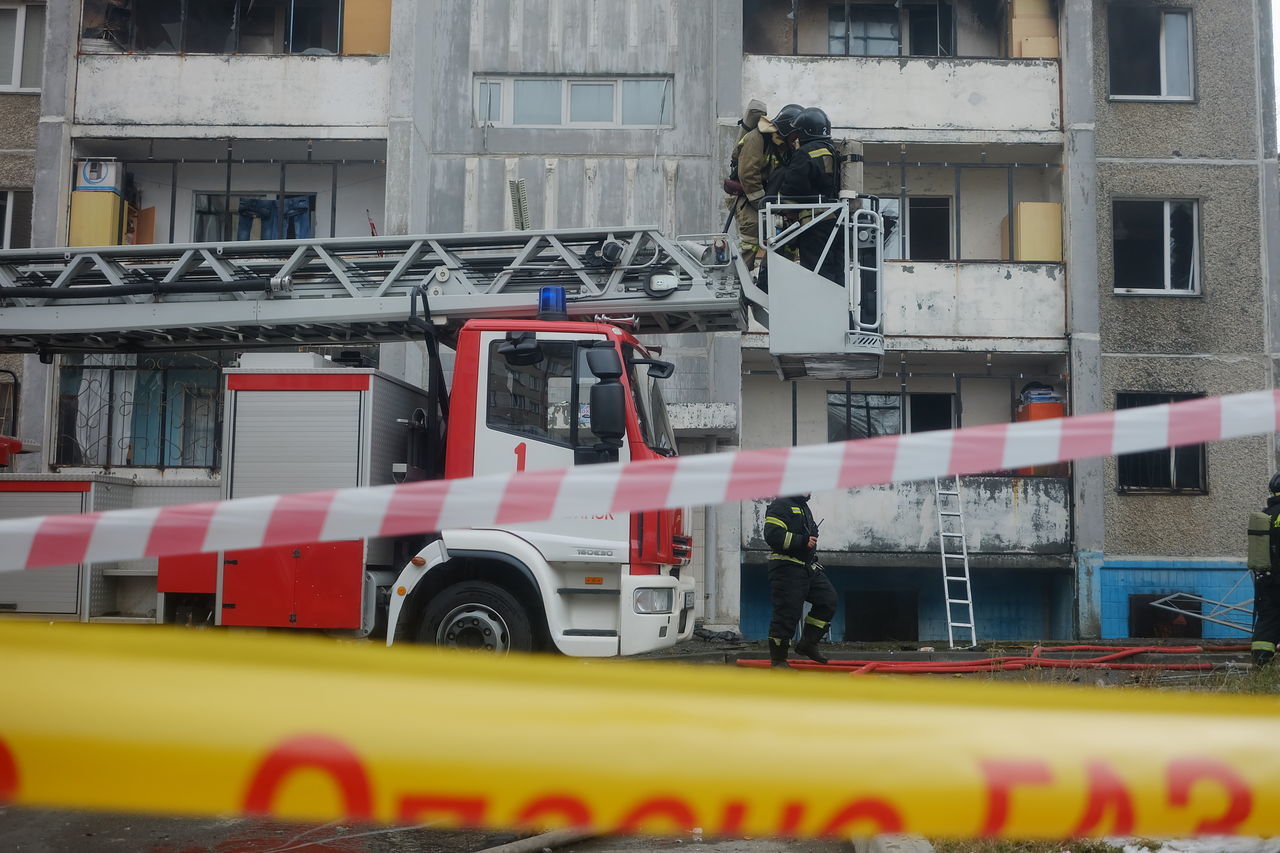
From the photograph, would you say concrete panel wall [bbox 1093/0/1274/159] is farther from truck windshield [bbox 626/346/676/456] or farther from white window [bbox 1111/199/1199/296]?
truck windshield [bbox 626/346/676/456]

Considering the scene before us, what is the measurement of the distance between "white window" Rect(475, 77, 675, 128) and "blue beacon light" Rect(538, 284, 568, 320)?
33.4ft

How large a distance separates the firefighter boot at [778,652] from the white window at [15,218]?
14257mm

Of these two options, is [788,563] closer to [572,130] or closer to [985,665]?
[985,665]

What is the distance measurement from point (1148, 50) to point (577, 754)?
19.1 meters

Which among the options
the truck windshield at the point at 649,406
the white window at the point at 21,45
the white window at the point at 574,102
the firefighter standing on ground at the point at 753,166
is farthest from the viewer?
the white window at the point at 21,45

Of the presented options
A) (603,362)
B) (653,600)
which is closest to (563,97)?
(603,362)

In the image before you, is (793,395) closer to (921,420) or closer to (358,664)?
(921,420)

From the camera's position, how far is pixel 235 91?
17.1 metres

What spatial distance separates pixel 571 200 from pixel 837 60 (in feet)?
14.8

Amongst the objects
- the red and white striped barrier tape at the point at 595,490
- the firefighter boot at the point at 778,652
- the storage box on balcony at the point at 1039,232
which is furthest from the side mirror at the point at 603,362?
the storage box on balcony at the point at 1039,232

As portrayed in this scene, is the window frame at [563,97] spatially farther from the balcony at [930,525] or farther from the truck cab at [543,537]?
the truck cab at [543,537]

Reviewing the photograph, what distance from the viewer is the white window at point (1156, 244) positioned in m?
17.5

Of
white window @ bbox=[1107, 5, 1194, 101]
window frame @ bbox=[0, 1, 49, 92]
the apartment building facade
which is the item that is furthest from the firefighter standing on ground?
window frame @ bbox=[0, 1, 49, 92]

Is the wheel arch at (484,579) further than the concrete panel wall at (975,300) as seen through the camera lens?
No
